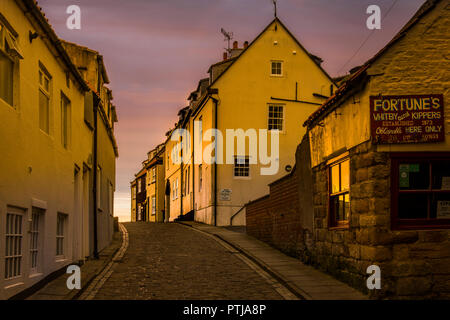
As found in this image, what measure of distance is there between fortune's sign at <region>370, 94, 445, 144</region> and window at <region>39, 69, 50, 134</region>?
692 centimetres

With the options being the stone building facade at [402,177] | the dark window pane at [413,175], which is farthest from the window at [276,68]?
the dark window pane at [413,175]

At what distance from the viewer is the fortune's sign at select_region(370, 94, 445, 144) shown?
1131 cm

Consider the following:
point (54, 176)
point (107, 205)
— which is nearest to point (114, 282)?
point (54, 176)

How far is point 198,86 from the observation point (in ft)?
136

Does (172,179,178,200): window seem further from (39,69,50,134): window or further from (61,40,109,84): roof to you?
(39,69,50,134): window

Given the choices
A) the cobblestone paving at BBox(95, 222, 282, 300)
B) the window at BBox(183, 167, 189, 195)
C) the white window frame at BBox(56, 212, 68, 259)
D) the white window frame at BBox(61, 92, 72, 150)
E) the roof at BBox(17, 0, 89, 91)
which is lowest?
the cobblestone paving at BBox(95, 222, 282, 300)

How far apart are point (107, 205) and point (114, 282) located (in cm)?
1090

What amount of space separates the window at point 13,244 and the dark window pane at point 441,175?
7827 mm

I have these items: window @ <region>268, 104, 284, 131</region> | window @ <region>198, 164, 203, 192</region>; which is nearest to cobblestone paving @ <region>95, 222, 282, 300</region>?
window @ <region>268, 104, 284, 131</region>

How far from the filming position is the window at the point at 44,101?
12.8 m

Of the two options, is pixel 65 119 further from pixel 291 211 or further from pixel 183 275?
pixel 291 211

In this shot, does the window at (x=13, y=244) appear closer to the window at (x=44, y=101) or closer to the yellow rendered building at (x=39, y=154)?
the yellow rendered building at (x=39, y=154)
